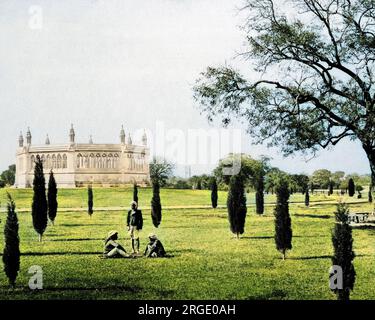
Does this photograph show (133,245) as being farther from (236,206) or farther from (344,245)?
(344,245)

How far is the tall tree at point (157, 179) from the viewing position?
1189 cm

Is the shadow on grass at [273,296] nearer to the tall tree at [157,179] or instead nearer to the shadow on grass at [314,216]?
the tall tree at [157,179]

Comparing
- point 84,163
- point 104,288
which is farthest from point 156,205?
point 104,288

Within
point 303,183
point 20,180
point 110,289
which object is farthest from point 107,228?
point 303,183

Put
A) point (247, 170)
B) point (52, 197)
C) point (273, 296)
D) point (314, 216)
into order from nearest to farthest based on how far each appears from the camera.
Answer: point (273, 296)
point (52, 197)
point (314, 216)
point (247, 170)

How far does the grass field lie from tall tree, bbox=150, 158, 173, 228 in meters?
0.29

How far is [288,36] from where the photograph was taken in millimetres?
12000

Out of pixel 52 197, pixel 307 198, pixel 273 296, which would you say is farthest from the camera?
pixel 307 198

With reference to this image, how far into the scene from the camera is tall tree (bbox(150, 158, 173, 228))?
11895mm

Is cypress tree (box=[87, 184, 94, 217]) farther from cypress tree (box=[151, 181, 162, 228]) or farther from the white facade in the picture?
cypress tree (box=[151, 181, 162, 228])

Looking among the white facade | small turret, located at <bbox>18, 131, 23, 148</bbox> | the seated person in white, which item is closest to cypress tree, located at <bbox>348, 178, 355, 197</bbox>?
the white facade

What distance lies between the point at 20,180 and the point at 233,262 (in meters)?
5.59

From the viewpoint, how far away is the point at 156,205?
13.9m

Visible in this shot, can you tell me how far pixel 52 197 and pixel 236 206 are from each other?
16.7ft
